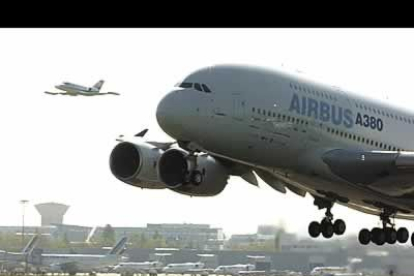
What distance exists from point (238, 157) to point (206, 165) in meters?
3.46

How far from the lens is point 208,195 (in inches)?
1115

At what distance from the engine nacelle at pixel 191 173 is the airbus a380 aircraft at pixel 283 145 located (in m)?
0.03

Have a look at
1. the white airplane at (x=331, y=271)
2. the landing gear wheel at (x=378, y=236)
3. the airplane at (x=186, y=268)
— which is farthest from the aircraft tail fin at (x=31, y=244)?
the landing gear wheel at (x=378, y=236)

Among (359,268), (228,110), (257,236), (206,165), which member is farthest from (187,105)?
(257,236)

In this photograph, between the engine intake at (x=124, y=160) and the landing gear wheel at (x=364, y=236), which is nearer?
the engine intake at (x=124, y=160)

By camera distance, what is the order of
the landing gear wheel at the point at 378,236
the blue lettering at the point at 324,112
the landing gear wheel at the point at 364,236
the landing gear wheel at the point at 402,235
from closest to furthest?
the blue lettering at the point at 324,112
the landing gear wheel at the point at 378,236
the landing gear wheel at the point at 402,235
the landing gear wheel at the point at 364,236

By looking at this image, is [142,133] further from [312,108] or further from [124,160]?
[312,108]

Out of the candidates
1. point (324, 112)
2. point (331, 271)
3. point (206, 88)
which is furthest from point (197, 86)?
point (331, 271)

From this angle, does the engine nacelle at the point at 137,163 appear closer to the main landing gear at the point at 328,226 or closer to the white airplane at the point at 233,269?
the main landing gear at the point at 328,226

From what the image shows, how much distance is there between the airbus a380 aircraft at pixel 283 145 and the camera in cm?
2327

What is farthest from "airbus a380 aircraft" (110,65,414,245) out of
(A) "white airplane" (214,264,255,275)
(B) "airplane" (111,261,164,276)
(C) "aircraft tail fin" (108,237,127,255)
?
(B) "airplane" (111,261,164,276)

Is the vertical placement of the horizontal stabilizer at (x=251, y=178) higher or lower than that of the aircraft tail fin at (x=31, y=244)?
higher

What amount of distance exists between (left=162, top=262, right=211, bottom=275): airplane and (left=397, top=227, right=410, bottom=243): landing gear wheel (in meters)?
→ 24.5

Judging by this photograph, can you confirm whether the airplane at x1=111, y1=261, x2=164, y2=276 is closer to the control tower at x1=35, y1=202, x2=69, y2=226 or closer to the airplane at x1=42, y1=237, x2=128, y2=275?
the airplane at x1=42, y1=237, x2=128, y2=275
